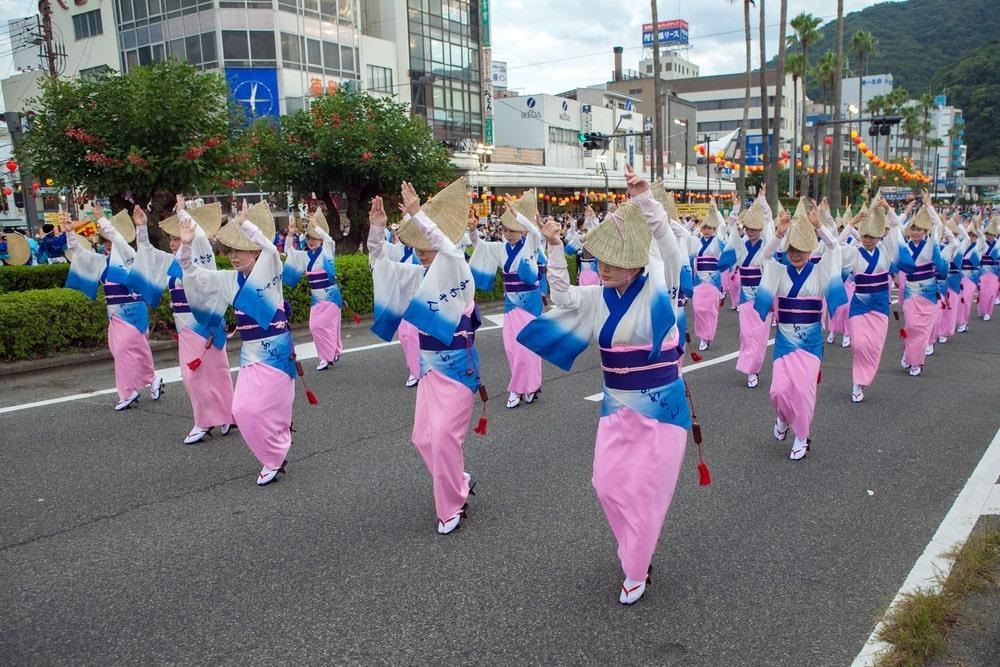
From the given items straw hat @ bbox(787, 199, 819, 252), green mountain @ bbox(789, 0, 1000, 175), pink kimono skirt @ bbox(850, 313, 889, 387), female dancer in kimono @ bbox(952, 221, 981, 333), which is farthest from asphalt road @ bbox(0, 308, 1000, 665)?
green mountain @ bbox(789, 0, 1000, 175)

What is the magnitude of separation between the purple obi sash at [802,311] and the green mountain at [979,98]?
104 metres

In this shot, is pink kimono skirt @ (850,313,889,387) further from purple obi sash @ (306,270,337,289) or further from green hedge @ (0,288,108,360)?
green hedge @ (0,288,108,360)

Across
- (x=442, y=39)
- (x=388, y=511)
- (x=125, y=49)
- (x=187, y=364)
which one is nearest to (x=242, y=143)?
(x=187, y=364)

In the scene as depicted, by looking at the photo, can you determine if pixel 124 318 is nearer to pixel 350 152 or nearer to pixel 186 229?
pixel 186 229

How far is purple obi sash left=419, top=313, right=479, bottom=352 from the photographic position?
4941 mm

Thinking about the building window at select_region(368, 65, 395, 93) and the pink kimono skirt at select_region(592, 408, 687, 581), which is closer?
the pink kimono skirt at select_region(592, 408, 687, 581)

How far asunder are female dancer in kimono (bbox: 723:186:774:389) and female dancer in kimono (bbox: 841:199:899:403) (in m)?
0.90

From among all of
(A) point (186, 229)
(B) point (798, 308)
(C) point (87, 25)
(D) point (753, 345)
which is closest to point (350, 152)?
(D) point (753, 345)

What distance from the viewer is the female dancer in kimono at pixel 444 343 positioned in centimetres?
480

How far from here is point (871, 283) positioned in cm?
828

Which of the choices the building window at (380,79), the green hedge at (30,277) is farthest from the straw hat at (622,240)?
the building window at (380,79)

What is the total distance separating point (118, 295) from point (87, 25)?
33728 mm

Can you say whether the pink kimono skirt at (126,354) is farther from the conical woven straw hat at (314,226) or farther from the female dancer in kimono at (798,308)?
the female dancer in kimono at (798,308)

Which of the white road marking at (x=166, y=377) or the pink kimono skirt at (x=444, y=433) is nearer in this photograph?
the pink kimono skirt at (x=444, y=433)
